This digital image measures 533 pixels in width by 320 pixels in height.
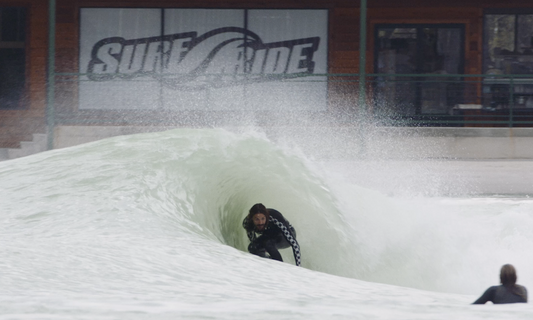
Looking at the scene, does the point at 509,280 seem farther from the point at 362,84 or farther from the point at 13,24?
the point at 13,24

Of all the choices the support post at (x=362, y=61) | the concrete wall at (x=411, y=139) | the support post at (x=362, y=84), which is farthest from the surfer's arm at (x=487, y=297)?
the concrete wall at (x=411, y=139)

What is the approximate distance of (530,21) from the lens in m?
18.8

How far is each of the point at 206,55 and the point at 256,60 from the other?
3.70 feet

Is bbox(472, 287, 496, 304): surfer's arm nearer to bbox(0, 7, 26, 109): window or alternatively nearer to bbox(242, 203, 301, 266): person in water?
bbox(242, 203, 301, 266): person in water

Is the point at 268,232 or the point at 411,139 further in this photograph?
the point at 411,139

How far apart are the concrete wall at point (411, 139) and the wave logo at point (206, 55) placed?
1.95m

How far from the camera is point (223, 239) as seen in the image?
30.1 feet

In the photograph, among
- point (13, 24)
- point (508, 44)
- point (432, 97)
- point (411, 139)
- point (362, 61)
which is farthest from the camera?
point (13, 24)

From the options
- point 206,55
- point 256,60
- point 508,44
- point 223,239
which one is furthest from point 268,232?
point 508,44

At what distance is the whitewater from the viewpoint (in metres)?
5.73

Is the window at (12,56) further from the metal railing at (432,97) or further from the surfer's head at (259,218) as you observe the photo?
the surfer's head at (259,218)

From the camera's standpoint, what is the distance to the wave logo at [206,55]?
19.2m

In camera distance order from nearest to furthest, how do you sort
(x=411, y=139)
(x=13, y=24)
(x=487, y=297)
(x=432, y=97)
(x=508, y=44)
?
1. (x=487, y=297)
2. (x=411, y=139)
3. (x=432, y=97)
4. (x=508, y=44)
5. (x=13, y=24)

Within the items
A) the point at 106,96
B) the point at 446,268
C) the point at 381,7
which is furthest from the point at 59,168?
the point at 381,7
